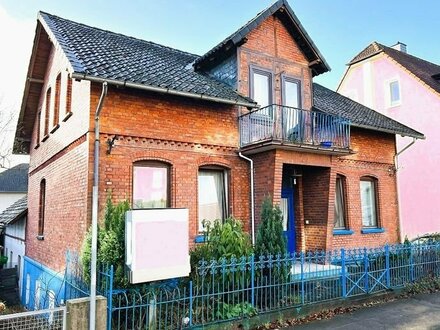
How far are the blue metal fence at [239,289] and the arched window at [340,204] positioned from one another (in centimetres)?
325

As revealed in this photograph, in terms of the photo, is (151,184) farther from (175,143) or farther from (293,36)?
(293,36)

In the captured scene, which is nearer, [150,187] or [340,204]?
[150,187]

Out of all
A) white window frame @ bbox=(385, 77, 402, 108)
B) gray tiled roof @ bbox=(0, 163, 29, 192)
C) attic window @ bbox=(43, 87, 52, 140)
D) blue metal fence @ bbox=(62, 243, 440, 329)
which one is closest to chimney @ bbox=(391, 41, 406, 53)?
white window frame @ bbox=(385, 77, 402, 108)

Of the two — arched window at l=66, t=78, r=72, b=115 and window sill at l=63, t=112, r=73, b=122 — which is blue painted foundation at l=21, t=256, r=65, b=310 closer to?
window sill at l=63, t=112, r=73, b=122

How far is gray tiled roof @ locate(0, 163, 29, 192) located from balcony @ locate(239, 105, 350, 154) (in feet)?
131

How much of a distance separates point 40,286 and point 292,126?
29.3 ft

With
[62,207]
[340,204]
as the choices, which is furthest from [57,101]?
[340,204]

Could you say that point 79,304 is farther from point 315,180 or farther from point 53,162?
point 315,180

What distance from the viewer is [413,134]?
A: 14.2m

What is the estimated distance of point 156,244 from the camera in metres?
6.57

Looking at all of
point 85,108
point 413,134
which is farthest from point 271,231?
point 413,134

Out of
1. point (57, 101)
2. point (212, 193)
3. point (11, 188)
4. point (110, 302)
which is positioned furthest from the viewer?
point (11, 188)

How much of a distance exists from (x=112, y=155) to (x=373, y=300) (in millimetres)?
6947

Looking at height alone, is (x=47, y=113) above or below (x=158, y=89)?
above
